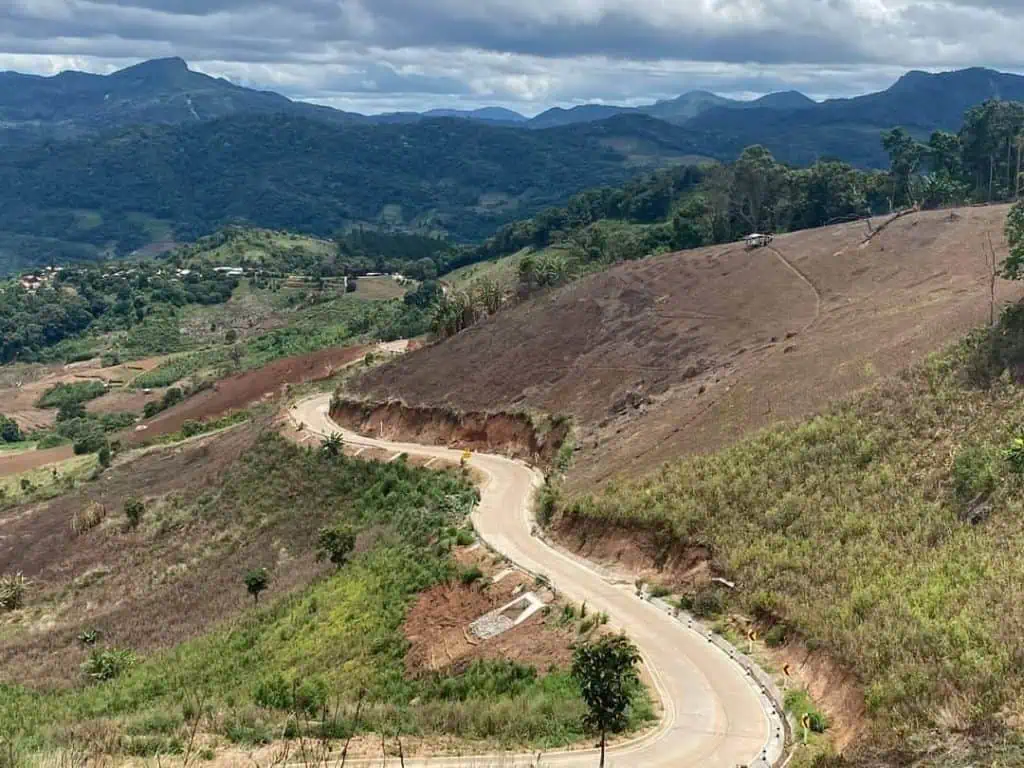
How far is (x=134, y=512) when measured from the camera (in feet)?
Answer: 170

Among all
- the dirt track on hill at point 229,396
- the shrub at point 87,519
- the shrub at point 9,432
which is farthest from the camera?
the shrub at point 9,432

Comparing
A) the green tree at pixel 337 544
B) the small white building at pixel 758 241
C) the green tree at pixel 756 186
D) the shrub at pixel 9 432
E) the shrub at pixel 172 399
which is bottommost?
the shrub at pixel 9 432

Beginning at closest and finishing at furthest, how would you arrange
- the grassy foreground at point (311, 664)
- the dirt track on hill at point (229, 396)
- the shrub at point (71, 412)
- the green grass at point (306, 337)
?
the grassy foreground at point (311, 664), the dirt track on hill at point (229, 396), the green grass at point (306, 337), the shrub at point (71, 412)

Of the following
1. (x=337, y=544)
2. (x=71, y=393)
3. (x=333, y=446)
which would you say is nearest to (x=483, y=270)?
(x=71, y=393)

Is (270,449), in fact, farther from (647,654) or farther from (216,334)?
(216,334)

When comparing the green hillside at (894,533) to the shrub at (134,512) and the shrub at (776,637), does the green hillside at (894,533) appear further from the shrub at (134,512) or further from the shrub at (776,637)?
the shrub at (134,512)

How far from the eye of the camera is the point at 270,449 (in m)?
54.6

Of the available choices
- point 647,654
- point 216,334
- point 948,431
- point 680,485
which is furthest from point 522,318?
point 216,334

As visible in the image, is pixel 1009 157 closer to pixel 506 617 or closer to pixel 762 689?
pixel 506 617

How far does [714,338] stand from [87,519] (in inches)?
1523

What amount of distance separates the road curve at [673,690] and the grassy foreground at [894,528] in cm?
178

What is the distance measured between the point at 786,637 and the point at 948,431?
998cm

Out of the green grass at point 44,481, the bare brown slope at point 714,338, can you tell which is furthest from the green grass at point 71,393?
the bare brown slope at point 714,338

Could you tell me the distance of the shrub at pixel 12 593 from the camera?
1724 inches
